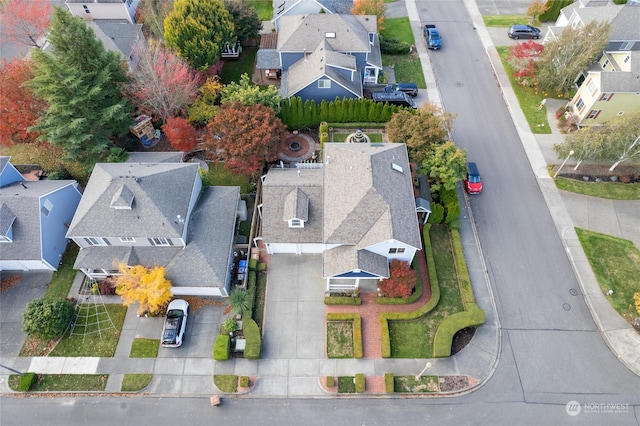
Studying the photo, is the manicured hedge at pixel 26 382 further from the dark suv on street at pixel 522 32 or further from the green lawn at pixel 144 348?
the dark suv on street at pixel 522 32

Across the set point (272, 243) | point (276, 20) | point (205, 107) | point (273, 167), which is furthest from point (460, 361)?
point (276, 20)

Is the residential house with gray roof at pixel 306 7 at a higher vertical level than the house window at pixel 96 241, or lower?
higher

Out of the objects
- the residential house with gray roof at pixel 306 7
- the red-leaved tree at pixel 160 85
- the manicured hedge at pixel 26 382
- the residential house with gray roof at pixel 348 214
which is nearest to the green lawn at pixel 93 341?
the manicured hedge at pixel 26 382

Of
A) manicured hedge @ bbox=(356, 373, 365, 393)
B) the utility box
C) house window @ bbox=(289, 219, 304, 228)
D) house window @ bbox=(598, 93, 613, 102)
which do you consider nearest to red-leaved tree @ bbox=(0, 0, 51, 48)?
the utility box

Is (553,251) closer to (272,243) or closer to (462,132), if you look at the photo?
(462,132)

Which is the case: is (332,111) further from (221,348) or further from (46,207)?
(46,207)

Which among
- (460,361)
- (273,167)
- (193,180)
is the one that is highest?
(193,180)
